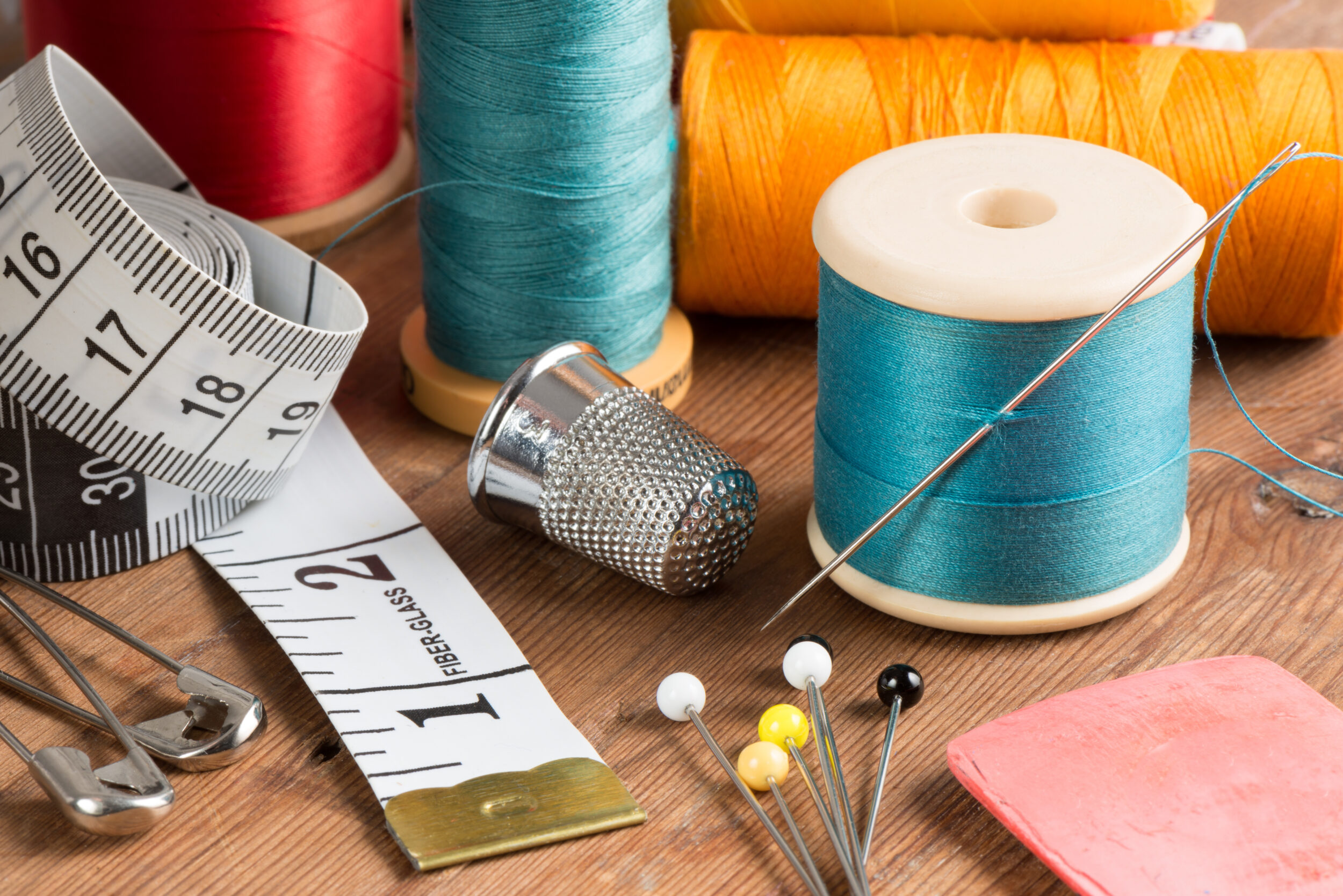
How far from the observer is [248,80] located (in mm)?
1404

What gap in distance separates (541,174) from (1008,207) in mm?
397

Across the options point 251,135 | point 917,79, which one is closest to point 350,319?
point 251,135

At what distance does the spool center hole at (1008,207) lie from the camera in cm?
99

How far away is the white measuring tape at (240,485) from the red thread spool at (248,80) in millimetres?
210

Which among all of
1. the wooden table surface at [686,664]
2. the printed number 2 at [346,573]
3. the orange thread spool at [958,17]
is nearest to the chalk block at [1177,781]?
the wooden table surface at [686,664]

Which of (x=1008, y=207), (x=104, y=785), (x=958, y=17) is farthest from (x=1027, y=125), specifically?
(x=104, y=785)

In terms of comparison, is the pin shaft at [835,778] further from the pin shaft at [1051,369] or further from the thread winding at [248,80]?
the thread winding at [248,80]

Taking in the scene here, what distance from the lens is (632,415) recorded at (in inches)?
42.4

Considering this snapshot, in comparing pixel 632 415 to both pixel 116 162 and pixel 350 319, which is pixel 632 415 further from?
pixel 116 162

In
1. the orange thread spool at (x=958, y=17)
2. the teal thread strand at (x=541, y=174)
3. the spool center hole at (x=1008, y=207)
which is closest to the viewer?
the spool center hole at (x=1008, y=207)

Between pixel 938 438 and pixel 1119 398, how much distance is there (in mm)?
125

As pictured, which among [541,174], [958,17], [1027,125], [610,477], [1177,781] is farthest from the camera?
[958,17]

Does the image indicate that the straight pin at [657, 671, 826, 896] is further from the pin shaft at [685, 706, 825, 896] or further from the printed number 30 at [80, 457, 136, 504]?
the printed number 30 at [80, 457, 136, 504]

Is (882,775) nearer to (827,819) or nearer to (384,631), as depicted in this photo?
(827,819)
